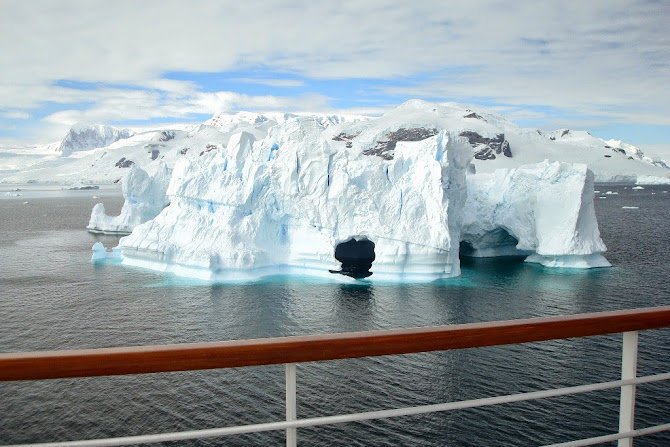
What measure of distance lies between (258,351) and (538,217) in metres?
22.7

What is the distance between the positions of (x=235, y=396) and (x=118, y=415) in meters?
1.98

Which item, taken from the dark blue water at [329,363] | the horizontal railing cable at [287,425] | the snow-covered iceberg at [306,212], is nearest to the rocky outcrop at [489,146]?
the dark blue water at [329,363]

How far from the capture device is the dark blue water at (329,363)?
858cm

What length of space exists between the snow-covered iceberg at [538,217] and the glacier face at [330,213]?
55 mm

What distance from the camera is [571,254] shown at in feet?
69.4

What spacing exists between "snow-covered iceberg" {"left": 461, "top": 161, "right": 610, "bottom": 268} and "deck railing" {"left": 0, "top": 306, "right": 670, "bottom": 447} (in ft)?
68.6

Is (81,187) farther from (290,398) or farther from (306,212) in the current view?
(290,398)

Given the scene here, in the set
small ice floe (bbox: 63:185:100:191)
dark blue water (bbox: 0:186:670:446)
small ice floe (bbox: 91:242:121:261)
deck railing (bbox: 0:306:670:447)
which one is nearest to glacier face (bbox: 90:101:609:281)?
dark blue water (bbox: 0:186:670:446)

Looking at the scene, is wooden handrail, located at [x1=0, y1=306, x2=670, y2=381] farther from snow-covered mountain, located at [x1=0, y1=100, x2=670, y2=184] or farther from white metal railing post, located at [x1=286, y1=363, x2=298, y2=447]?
snow-covered mountain, located at [x1=0, y1=100, x2=670, y2=184]

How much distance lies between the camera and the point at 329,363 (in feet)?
36.4

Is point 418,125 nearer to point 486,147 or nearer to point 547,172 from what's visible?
point 486,147

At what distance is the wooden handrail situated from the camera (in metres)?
1.22

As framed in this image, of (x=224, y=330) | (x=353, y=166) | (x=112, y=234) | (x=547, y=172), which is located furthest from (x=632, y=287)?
(x=112, y=234)

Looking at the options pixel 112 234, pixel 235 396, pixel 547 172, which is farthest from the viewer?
pixel 112 234
